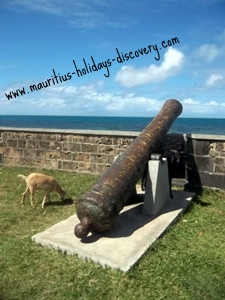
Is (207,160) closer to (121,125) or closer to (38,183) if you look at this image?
(38,183)

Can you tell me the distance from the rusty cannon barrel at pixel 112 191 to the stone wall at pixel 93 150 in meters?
0.66

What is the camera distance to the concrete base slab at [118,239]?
14.5ft

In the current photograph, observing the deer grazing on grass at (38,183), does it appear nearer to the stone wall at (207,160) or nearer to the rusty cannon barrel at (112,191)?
the rusty cannon barrel at (112,191)

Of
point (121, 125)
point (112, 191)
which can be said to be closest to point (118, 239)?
point (112, 191)

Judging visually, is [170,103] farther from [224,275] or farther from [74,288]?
[74,288]

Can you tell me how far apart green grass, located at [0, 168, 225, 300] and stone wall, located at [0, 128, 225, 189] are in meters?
1.95

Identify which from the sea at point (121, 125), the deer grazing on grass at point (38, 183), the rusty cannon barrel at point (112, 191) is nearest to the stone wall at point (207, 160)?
the rusty cannon barrel at point (112, 191)

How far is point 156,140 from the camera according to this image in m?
6.21

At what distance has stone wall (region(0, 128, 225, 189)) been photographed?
795 centimetres

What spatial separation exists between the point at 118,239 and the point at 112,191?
72 centimetres

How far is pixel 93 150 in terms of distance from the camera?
9.84 metres

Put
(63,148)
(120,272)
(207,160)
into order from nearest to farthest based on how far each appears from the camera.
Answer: (120,272), (207,160), (63,148)

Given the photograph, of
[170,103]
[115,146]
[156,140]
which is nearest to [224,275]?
[156,140]

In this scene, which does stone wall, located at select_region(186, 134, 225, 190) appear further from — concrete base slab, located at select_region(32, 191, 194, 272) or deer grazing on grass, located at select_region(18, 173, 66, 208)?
deer grazing on grass, located at select_region(18, 173, 66, 208)
